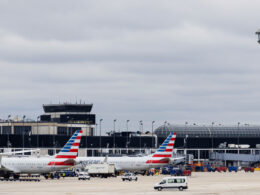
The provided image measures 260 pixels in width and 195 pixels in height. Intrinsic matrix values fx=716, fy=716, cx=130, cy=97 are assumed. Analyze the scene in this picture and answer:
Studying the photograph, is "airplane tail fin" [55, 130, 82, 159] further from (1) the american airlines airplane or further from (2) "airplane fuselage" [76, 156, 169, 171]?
(2) "airplane fuselage" [76, 156, 169, 171]

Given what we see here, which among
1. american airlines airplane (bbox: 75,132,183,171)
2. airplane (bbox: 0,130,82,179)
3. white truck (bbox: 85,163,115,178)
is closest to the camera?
airplane (bbox: 0,130,82,179)

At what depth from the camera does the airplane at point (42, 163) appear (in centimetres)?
13025

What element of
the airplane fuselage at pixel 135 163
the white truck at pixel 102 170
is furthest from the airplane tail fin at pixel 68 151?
the airplane fuselage at pixel 135 163

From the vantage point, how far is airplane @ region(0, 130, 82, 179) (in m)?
130

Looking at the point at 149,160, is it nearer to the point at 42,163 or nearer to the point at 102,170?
the point at 102,170

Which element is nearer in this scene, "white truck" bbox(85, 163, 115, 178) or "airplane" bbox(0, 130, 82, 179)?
"airplane" bbox(0, 130, 82, 179)

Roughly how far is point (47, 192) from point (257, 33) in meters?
79.5

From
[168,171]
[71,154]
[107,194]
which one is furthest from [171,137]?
[107,194]

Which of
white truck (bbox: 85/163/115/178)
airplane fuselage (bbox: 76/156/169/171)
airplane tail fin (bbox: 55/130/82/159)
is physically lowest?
white truck (bbox: 85/163/115/178)

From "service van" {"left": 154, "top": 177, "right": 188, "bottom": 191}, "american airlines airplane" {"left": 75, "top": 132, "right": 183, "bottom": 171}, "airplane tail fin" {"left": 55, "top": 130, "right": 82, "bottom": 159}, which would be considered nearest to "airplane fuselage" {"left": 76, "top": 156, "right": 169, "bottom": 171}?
"american airlines airplane" {"left": 75, "top": 132, "right": 183, "bottom": 171}

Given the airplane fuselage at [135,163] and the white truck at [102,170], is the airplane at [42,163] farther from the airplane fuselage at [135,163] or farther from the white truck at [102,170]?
the airplane fuselage at [135,163]

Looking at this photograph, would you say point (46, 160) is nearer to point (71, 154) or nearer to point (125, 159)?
point (71, 154)

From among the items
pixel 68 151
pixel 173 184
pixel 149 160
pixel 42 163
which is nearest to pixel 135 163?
pixel 149 160

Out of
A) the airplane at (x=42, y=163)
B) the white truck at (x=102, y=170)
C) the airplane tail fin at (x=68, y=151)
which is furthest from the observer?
the white truck at (x=102, y=170)
